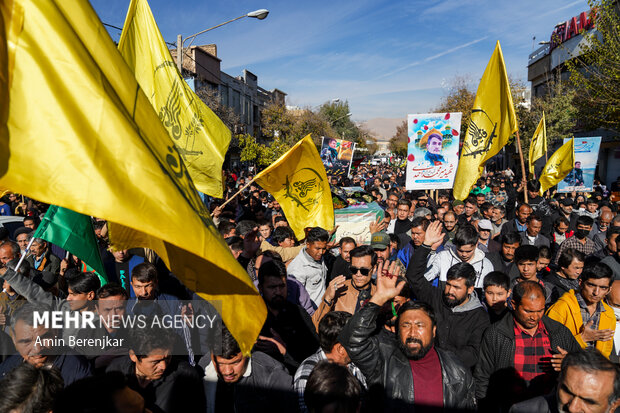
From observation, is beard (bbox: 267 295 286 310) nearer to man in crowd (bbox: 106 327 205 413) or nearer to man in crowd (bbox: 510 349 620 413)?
man in crowd (bbox: 106 327 205 413)

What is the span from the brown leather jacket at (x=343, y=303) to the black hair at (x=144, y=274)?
1514 millimetres

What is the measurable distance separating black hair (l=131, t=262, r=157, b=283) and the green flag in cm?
56

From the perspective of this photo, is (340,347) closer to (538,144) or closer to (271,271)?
(271,271)

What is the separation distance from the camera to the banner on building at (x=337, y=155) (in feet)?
53.9

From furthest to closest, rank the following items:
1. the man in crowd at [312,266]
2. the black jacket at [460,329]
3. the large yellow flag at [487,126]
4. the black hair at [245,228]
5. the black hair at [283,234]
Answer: the large yellow flag at [487,126], the black hair at [283,234], the black hair at [245,228], the man in crowd at [312,266], the black jacket at [460,329]

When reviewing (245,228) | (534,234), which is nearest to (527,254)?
(534,234)

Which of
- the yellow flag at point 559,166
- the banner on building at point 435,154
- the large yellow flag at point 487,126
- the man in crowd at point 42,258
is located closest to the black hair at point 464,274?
the large yellow flag at point 487,126

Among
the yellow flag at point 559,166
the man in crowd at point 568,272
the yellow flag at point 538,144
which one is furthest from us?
the yellow flag at point 538,144

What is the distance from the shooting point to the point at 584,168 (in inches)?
466

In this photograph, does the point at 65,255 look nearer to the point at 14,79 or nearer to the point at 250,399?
the point at 250,399

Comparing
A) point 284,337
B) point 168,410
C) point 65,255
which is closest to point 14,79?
point 168,410

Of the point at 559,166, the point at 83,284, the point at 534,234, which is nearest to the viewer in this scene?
the point at 83,284

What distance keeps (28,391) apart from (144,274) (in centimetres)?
167

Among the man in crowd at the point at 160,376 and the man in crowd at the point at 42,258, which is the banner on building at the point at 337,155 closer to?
the man in crowd at the point at 42,258
